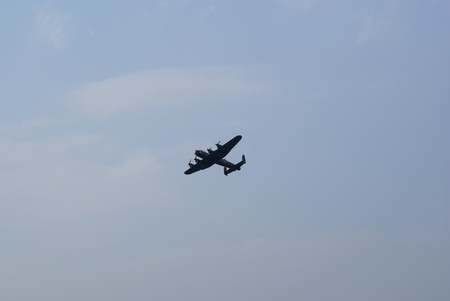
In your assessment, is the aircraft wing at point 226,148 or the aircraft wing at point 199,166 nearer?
the aircraft wing at point 226,148

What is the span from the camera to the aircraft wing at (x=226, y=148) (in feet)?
406

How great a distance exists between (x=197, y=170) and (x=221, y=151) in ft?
23.3

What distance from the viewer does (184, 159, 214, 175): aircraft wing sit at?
422ft

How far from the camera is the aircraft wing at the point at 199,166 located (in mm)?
128500

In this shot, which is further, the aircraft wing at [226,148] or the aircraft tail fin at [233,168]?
the aircraft tail fin at [233,168]

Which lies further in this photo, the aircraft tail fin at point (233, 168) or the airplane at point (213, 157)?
the aircraft tail fin at point (233, 168)

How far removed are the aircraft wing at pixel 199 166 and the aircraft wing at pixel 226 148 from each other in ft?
6.78

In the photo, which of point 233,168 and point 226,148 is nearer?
point 226,148

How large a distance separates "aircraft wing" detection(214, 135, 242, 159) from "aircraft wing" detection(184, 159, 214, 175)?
81.4 inches

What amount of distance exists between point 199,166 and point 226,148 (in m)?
6.82

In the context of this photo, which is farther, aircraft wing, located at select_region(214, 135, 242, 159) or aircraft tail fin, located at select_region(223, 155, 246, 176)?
aircraft tail fin, located at select_region(223, 155, 246, 176)

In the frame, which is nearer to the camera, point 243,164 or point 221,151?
point 221,151

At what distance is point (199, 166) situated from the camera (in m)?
130

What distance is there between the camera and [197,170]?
131625 millimetres
